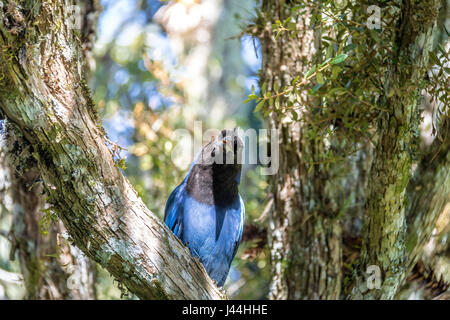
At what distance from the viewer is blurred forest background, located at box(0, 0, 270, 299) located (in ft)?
16.4

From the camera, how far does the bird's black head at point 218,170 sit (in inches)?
150

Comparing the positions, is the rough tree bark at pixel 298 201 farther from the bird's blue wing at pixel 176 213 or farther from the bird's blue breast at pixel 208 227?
the bird's blue wing at pixel 176 213

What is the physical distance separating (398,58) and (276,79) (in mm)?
1350

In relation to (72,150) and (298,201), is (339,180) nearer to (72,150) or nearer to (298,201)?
(298,201)

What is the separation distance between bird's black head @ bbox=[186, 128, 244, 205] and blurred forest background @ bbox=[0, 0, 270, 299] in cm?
52

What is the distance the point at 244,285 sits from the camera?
618 centimetres

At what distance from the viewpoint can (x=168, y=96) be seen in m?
7.01

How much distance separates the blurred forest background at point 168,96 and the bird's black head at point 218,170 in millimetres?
517

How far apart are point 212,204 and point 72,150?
73.1 inches

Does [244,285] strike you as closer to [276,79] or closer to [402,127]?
[276,79]

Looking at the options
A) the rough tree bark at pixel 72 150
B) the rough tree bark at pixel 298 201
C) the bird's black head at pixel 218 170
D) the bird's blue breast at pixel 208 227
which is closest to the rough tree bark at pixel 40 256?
the bird's blue breast at pixel 208 227

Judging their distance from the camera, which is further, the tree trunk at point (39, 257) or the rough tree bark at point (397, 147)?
the tree trunk at point (39, 257)

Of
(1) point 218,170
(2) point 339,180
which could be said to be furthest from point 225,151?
(2) point 339,180
